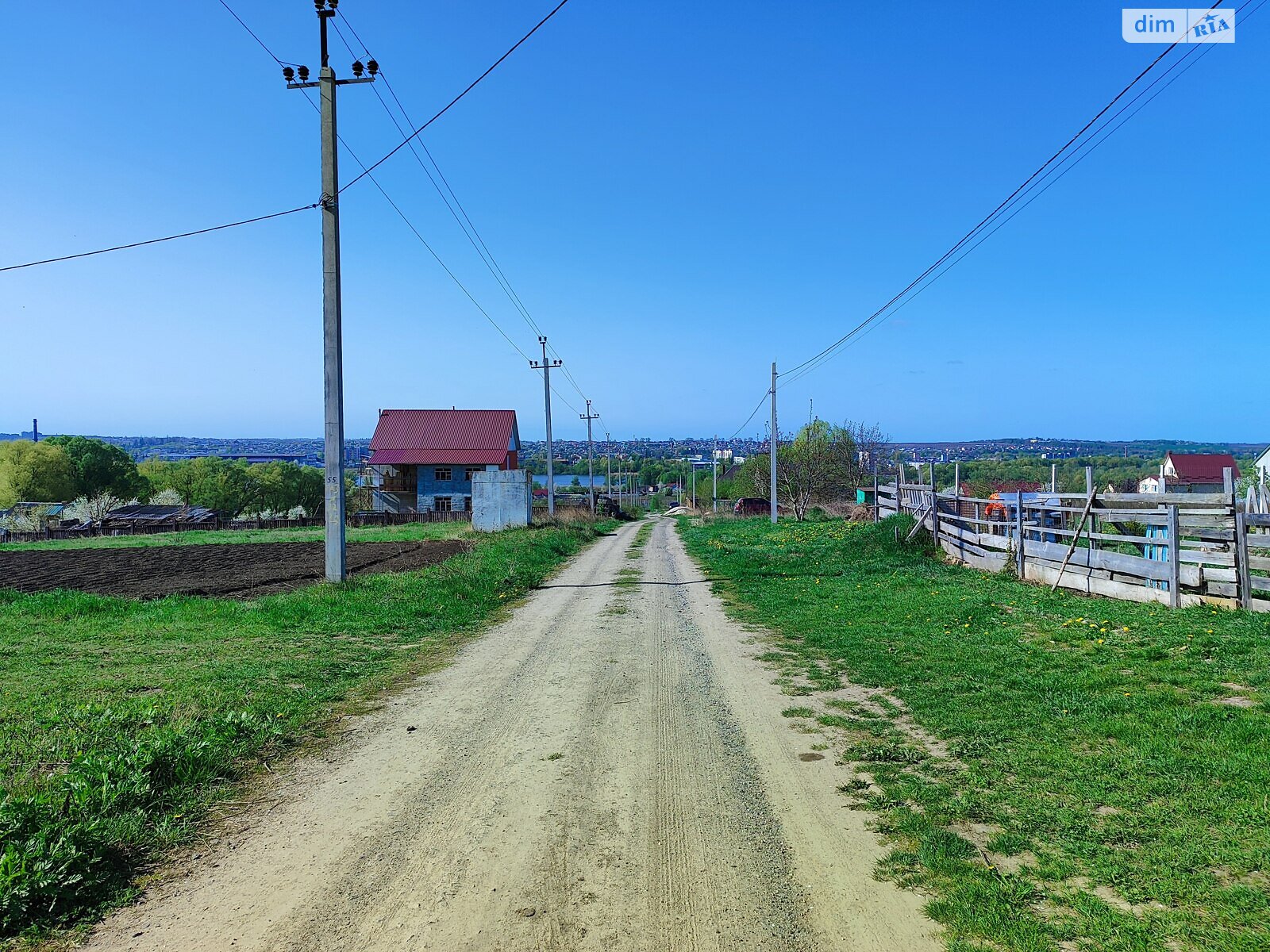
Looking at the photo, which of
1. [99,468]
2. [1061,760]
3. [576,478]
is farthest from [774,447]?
[576,478]

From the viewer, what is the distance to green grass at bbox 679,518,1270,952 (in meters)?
3.44

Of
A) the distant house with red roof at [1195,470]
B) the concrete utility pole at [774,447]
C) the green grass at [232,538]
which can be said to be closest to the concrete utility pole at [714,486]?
the concrete utility pole at [774,447]

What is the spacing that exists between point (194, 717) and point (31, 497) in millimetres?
76823

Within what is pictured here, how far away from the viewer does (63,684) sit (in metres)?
7.29

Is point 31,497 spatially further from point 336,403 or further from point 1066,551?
point 1066,551

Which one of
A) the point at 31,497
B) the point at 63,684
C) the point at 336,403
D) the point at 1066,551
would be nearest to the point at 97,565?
the point at 336,403

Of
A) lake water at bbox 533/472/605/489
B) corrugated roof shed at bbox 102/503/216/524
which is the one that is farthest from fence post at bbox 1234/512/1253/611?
lake water at bbox 533/472/605/489

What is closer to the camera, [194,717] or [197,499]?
[194,717]

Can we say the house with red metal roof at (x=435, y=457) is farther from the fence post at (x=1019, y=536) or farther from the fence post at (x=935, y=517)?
the fence post at (x=1019, y=536)

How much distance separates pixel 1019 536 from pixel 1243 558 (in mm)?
4933

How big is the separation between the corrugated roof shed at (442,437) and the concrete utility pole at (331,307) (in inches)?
1896

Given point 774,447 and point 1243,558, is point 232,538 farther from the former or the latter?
point 1243,558

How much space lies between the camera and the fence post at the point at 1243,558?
8859 mm

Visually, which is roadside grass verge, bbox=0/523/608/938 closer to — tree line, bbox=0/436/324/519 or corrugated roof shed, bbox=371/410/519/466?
corrugated roof shed, bbox=371/410/519/466
